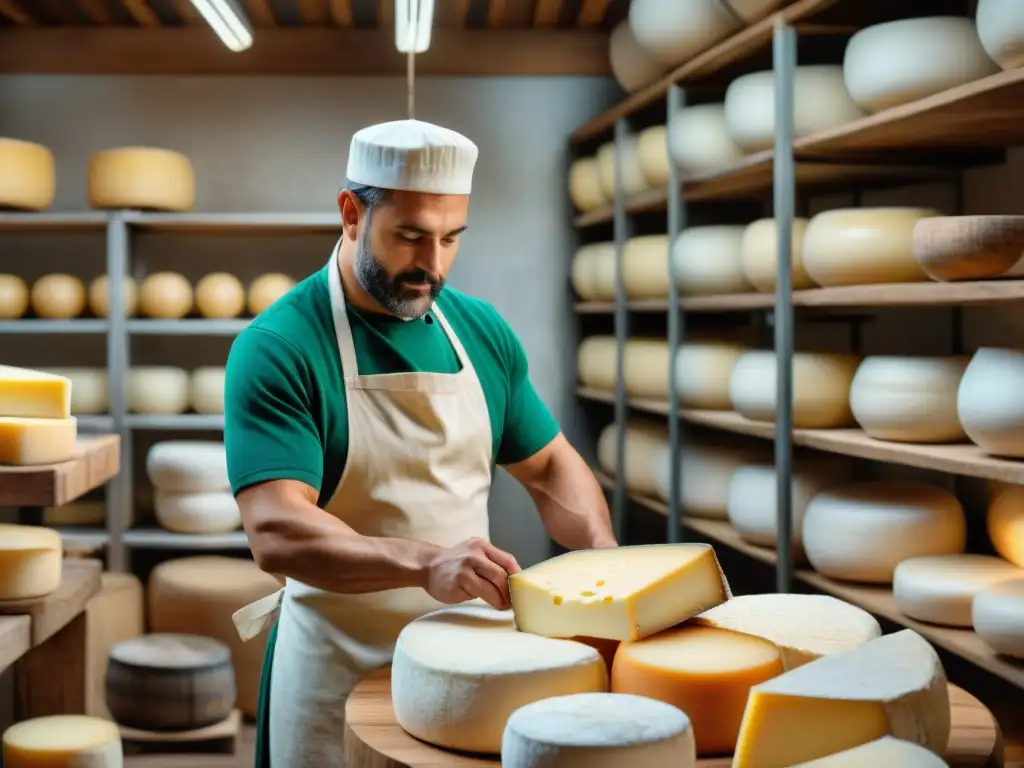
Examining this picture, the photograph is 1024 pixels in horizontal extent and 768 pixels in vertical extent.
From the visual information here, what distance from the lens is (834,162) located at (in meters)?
2.69

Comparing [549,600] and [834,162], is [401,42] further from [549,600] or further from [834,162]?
[549,600]

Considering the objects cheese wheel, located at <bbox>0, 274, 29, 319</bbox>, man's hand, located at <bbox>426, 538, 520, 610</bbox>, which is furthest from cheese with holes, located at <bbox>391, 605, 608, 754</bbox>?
cheese wheel, located at <bbox>0, 274, 29, 319</bbox>

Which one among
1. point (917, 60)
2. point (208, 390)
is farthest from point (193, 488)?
point (917, 60)

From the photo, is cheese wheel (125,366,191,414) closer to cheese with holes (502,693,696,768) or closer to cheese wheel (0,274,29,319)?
cheese wheel (0,274,29,319)

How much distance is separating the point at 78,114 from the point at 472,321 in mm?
3108

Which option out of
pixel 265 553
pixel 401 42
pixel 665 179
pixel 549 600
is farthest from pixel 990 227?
pixel 401 42

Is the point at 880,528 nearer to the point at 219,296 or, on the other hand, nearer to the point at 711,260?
the point at 711,260

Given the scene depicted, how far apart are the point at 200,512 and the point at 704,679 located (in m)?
3.11

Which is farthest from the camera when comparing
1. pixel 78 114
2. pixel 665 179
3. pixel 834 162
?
pixel 78 114

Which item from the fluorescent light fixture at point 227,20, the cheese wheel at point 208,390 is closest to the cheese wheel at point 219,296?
the cheese wheel at point 208,390

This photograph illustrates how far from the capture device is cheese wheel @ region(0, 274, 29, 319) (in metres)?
3.99

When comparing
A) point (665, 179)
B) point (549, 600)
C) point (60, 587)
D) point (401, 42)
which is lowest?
point (60, 587)

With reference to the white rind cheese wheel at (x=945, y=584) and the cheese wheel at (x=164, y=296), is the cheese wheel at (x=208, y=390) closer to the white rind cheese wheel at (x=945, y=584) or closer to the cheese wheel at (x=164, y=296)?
the cheese wheel at (x=164, y=296)

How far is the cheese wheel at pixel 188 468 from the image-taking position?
394cm
